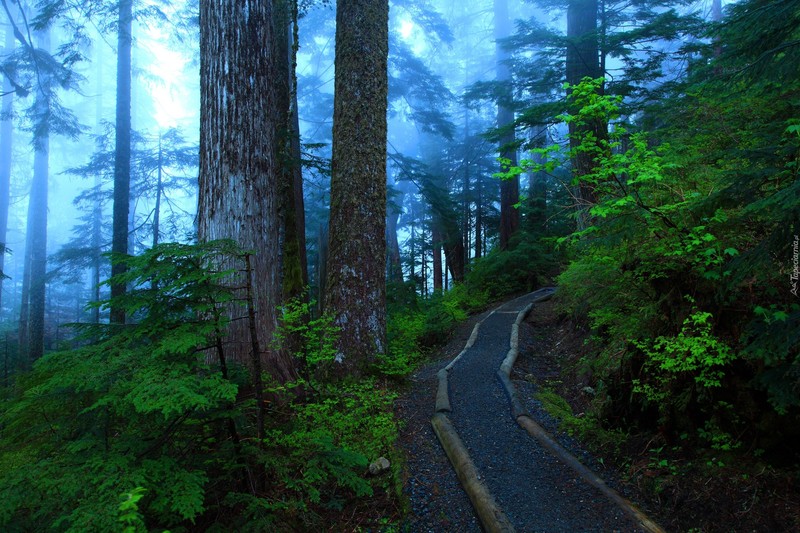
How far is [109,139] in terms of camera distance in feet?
66.1

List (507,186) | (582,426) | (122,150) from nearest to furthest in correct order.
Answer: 1. (582,426)
2. (122,150)
3. (507,186)

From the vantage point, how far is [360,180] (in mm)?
5969

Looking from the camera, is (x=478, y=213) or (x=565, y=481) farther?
(x=478, y=213)

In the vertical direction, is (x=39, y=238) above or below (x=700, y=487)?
above

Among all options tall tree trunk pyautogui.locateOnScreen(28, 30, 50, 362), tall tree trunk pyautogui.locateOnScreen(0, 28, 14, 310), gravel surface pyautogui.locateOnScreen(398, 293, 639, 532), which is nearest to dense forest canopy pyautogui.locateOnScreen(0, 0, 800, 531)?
gravel surface pyautogui.locateOnScreen(398, 293, 639, 532)

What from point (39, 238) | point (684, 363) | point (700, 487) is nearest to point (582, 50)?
point (684, 363)

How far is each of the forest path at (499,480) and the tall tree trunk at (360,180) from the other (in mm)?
1560

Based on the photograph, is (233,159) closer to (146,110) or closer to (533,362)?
Result: (533,362)

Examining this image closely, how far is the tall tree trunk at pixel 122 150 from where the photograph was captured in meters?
13.3

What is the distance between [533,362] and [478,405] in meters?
2.74

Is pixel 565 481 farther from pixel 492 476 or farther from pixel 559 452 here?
pixel 492 476

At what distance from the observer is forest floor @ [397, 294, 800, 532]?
9.12 feet

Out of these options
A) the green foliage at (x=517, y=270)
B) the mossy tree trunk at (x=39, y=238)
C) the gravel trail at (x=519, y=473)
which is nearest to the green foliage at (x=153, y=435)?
the gravel trail at (x=519, y=473)

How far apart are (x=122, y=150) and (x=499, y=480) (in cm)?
1678
